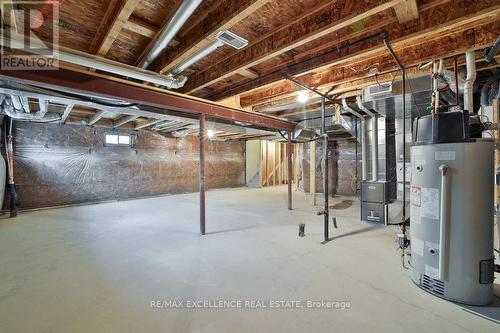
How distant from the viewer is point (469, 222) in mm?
1546

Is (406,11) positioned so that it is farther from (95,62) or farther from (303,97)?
(95,62)

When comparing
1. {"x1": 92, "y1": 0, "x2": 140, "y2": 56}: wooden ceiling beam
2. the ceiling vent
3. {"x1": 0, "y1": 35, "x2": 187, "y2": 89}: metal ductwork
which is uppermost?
{"x1": 92, "y1": 0, "x2": 140, "y2": 56}: wooden ceiling beam

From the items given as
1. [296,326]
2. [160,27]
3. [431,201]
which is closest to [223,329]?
[296,326]

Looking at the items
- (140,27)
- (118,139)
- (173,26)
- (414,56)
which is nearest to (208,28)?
(173,26)

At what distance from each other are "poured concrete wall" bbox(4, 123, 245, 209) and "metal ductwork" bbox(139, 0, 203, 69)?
441cm

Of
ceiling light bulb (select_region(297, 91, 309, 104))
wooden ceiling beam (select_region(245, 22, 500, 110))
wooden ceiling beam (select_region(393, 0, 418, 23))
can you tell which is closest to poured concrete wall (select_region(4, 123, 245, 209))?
ceiling light bulb (select_region(297, 91, 309, 104))

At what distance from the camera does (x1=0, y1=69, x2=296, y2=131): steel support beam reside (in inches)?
80.3

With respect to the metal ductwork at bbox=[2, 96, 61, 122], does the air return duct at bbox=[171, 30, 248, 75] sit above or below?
above

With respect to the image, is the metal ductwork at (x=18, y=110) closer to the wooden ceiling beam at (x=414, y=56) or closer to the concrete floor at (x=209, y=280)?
the concrete floor at (x=209, y=280)

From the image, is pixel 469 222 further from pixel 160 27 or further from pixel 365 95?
pixel 160 27

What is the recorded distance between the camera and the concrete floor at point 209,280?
1401 mm

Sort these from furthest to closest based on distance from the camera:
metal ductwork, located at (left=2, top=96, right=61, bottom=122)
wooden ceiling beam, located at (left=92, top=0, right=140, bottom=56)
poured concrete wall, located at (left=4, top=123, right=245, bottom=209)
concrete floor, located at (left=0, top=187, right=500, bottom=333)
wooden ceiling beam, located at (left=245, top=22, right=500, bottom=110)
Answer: poured concrete wall, located at (left=4, top=123, right=245, bottom=209) < metal ductwork, located at (left=2, top=96, right=61, bottom=122) < wooden ceiling beam, located at (left=245, top=22, right=500, bottom=110) < wooden ceiling beam, located at (left=92, top=0, right=140, bottom=56) < concrete floor, located at (left=0, top=187, right=500, bottom=333)

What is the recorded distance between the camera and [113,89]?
2.44 m

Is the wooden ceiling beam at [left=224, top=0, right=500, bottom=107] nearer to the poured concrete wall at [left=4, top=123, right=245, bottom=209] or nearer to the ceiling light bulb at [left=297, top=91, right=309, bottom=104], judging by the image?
the ceiling light bulb at [left=297, top=91, right=309, bottom=104]
